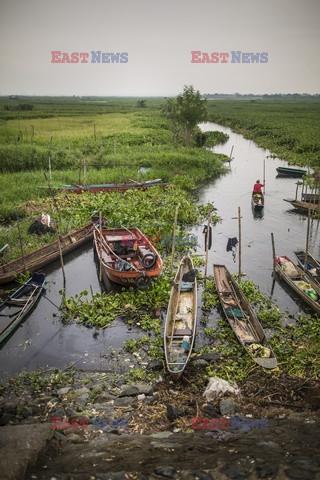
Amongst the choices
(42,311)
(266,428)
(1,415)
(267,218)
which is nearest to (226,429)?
(266,428)

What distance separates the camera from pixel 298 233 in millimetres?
17734

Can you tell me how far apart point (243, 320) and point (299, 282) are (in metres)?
2.86

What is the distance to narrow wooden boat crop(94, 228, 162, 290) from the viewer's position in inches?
451

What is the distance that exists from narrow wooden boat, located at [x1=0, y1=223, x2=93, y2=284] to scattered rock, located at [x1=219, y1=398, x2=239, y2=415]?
305 inches

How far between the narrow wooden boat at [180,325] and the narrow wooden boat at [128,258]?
992mm

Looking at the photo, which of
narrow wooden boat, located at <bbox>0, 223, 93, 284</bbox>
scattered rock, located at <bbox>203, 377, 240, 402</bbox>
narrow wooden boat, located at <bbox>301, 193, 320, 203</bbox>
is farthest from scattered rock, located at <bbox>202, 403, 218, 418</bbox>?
narrow wooden boat, located at <bbox>301, 193, 320, 203</bbox>

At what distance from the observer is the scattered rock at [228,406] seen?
6785 millimetres

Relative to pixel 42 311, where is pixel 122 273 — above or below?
above

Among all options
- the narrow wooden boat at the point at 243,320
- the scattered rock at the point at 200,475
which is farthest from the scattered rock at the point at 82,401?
the narrow wooden boat at the point at 243,320

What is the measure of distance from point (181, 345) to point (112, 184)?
1416cm

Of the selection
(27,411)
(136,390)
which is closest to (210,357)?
(136,390)

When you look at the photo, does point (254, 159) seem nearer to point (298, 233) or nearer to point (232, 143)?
point (232, 143)

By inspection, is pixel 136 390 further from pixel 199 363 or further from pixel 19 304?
pixel 19 304

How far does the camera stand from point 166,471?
185 inches
